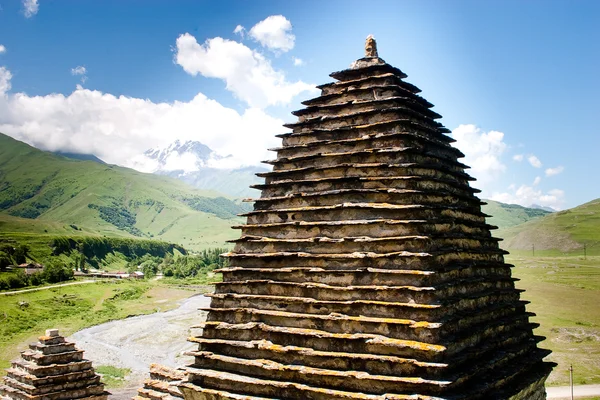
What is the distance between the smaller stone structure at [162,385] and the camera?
15.2 meters

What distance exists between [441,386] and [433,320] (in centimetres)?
123

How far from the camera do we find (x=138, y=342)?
7081cm

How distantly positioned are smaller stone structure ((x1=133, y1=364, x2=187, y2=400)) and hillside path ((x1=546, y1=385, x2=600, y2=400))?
102 feet

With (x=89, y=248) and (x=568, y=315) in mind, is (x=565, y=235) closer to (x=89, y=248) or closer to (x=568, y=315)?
(x=568, y=315)

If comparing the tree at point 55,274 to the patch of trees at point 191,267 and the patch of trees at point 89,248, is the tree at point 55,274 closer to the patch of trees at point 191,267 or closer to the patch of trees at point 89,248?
the patch of trees at point 89,248

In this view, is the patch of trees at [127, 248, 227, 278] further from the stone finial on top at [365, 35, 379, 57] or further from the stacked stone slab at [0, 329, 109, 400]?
the stone finial on top at [365, 35, 379, 57]

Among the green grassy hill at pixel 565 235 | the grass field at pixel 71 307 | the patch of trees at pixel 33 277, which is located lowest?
the grass field at pixel 71 307

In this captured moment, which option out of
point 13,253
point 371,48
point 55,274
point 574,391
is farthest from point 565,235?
point 371,48

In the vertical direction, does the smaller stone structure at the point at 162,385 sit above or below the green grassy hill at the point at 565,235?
below

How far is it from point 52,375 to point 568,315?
64362 mm

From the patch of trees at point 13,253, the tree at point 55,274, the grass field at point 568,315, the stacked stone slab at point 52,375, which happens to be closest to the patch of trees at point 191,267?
the patch of trees at point 13,253

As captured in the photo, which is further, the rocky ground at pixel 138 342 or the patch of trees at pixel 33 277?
the patch of trees at pixel 33 277

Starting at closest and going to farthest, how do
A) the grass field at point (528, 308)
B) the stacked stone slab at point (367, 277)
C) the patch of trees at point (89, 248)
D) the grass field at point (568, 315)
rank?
1. the stacked stone slab at point (367, 277)
2. the grass field at point (568, 315)
3. the grass field at point (528, 308)
4. the patch of trees at point (89, 248)

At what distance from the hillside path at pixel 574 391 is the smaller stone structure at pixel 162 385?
31.2m
